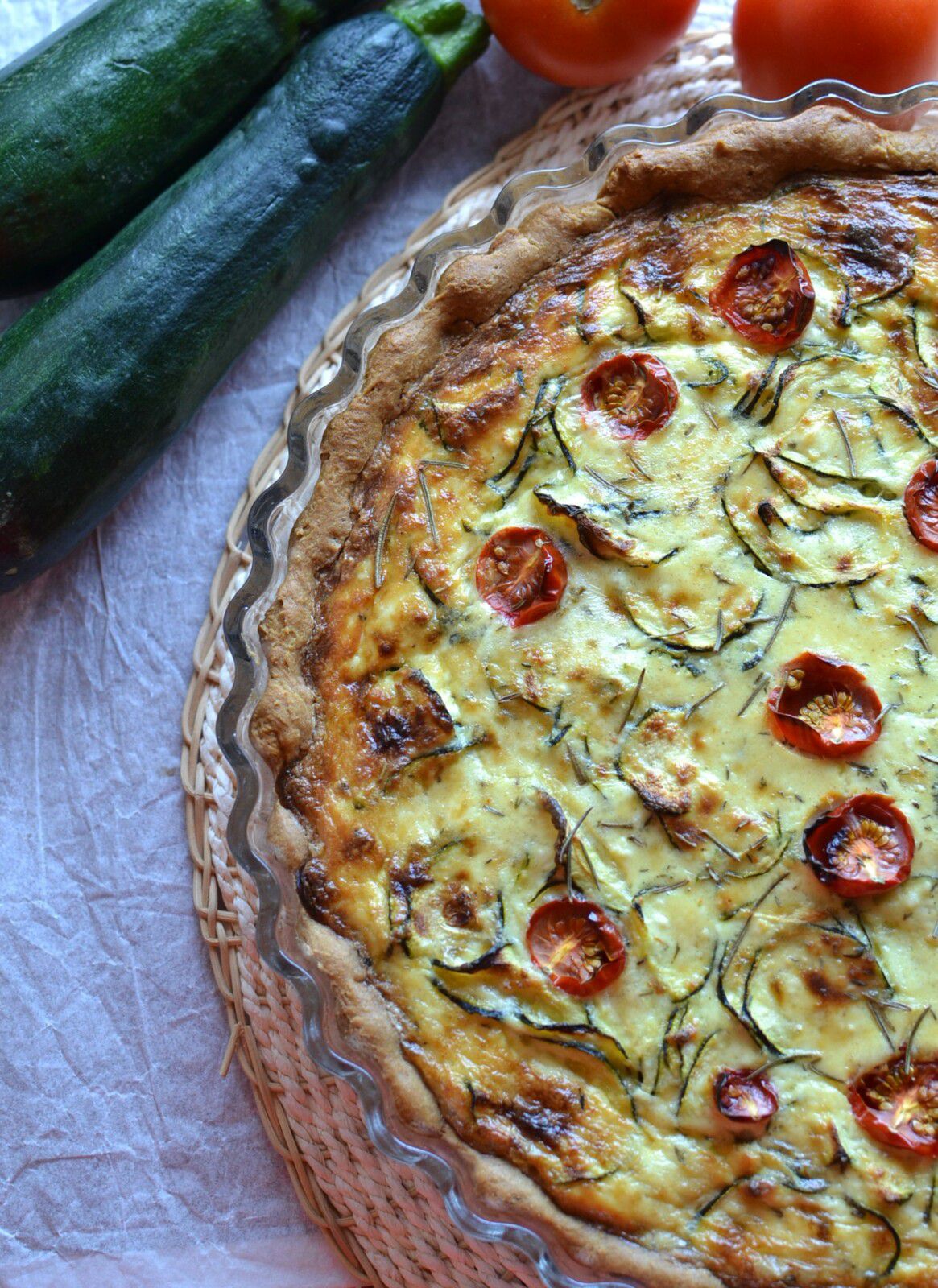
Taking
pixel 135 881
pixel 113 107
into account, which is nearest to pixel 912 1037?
pixel 135 881

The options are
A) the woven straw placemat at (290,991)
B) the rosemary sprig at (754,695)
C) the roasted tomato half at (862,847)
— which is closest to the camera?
the roasted tomato half at (862,847)

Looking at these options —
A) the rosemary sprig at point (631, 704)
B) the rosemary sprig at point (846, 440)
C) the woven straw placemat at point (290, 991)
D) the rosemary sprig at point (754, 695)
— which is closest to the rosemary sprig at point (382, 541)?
the rosemary sprig at point (631, 704)

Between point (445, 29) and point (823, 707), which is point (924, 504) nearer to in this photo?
point (823, 707)

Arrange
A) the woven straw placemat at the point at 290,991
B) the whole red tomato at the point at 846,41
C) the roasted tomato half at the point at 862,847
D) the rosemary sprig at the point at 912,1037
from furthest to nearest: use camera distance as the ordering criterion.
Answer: the whole red tomato at the point at 846,41, the woven straw placemat at the point at 290,991, the roasted tomato half at the point at 862,847, the rosemary sprig at the point at 912,1037

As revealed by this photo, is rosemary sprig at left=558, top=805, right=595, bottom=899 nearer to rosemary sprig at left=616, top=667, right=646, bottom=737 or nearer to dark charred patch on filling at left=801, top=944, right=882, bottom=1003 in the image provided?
rosemary sprig at left=616, top=667, right=646, bottom=737

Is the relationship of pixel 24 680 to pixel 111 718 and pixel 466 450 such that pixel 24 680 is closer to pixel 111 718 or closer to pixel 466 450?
pixel 111 718

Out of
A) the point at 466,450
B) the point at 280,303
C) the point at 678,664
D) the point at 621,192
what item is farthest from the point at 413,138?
the point at 678,664

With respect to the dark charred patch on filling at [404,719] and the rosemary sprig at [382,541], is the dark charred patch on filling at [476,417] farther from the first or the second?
the dark charred patch on filling at [404,719]
